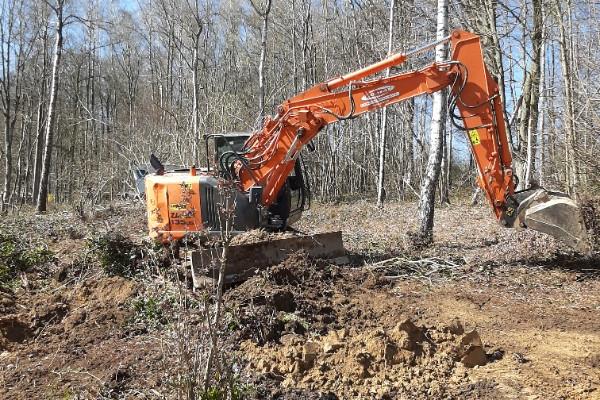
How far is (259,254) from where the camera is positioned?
23.8 feet

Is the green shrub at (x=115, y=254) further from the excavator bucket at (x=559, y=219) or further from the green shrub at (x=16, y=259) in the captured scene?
the excavator bucket at (x=559, y=219)

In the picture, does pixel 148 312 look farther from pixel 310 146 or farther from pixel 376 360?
pixel 310 146

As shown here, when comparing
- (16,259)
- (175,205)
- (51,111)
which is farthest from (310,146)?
(51,111)

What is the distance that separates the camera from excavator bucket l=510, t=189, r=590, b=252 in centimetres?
667

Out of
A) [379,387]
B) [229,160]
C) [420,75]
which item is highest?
[420,75]

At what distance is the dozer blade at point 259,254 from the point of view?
6.72m

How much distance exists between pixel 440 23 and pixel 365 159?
17.6m

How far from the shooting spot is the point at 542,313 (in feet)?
20.1

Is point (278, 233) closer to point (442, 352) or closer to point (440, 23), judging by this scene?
point (442, 352)

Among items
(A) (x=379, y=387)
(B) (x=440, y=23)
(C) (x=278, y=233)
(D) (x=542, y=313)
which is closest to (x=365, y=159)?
(B) (x=440, y=23)

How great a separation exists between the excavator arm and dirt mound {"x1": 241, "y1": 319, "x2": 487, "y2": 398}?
2654mm

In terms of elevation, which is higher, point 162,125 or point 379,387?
point 162,125

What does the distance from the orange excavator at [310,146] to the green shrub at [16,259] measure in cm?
199

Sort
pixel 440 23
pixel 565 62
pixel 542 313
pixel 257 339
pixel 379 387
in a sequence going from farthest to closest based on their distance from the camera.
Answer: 1. pixel 565 62
2. pixel 440 23
3. pixel 542 313
4. pixel 257 339
5. pixel 379 387
